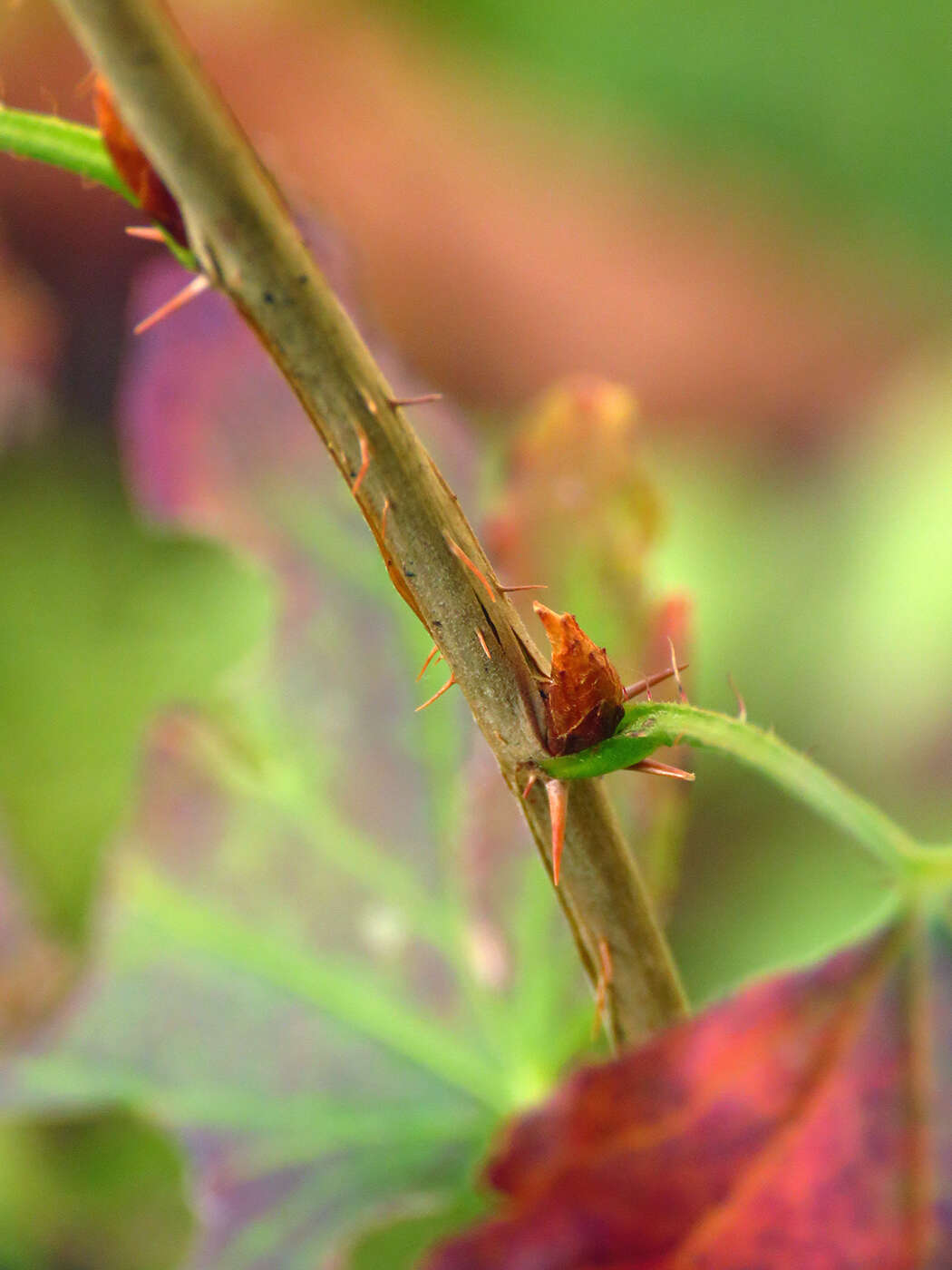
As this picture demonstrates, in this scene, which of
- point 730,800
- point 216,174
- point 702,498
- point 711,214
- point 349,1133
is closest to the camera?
point 216,174

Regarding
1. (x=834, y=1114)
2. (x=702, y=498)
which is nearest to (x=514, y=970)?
(x=834, y=1114)

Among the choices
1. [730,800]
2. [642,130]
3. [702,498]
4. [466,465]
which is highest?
[642,130]

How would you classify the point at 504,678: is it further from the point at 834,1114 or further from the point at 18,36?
the point at 18,36

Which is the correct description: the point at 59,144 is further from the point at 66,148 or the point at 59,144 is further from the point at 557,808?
the point at 557,808

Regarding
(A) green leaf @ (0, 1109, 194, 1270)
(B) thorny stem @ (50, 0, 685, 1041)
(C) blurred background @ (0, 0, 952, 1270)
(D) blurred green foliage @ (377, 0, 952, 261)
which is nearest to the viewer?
(B) thorny stem @ (50, 0, 685, 1041)

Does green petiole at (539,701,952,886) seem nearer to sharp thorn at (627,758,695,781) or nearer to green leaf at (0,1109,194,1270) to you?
sharp thorn at (627,758,695,781)

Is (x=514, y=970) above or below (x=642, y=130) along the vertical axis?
below

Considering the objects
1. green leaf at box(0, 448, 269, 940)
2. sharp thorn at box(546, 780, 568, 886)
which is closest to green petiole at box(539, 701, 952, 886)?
sharp thorn at box(546, 780, 568, 886)
